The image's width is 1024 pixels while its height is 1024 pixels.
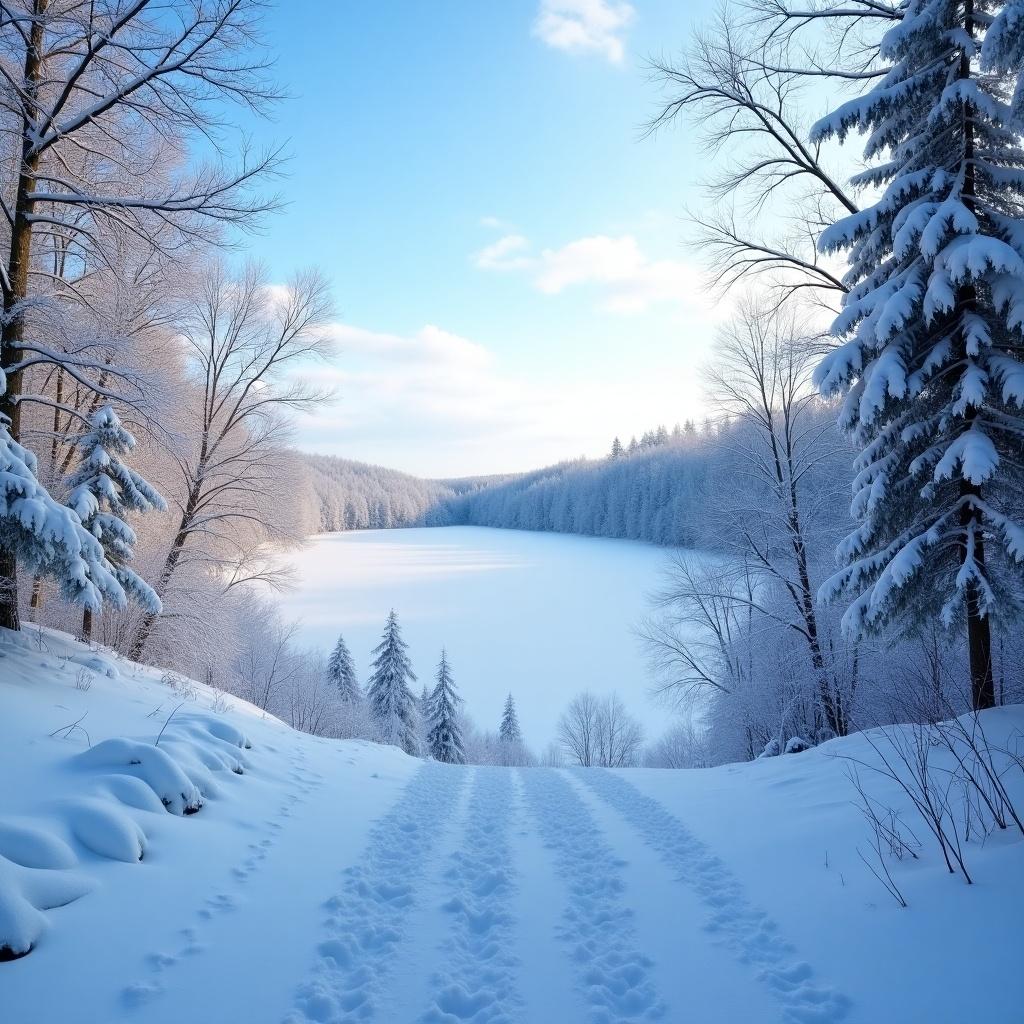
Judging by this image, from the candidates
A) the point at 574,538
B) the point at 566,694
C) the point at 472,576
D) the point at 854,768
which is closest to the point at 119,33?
the point at 854,768

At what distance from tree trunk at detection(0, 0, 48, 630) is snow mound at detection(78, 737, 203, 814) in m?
3.77

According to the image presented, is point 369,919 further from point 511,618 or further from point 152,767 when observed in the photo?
point 511,618

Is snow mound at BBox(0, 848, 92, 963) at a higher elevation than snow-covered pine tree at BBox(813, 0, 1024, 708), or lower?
lower

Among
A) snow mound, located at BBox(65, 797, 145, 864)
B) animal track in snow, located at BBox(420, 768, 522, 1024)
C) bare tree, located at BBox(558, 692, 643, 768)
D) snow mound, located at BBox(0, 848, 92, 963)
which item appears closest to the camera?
snow mound, located at BBox(0, 848, 92, 963)

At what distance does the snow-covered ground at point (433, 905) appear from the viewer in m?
2.93

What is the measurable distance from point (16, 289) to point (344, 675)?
27.8 m

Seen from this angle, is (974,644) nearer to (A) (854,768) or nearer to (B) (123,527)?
(A) (854,768)

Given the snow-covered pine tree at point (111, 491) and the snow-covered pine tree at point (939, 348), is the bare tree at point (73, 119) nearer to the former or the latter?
the snow-covered pine tree at point (111, 491)

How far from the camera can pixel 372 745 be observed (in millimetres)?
10977

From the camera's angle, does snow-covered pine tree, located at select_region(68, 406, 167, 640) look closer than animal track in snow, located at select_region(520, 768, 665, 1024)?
No

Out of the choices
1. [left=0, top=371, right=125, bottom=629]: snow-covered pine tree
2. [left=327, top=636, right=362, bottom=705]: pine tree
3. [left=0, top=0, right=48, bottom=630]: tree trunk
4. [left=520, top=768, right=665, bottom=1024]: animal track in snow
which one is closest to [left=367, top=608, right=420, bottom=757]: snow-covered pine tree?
[left=327, top=636, right=362, bottom=705]: pine tree

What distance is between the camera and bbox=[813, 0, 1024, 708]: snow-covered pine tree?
5844 mm

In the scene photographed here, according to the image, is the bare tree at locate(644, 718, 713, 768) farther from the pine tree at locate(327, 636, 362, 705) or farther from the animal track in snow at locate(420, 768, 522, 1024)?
the animal track in snow at locate(420, 768, 522, 1024)

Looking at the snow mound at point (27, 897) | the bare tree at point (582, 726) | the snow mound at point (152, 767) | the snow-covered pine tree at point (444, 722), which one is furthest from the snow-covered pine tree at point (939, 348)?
the bare tree at point (582, 726)
